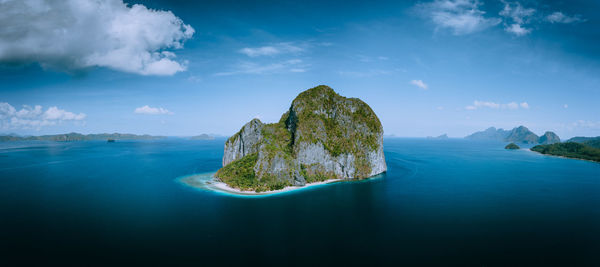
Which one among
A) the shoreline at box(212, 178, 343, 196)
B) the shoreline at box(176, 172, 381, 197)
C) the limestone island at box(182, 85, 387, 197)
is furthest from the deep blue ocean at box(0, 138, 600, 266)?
the limestone island at box(182, 85, 387, 197)

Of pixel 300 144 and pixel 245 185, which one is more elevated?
pixel 300 144

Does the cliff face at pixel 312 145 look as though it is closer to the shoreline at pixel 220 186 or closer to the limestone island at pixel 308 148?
the limestone island at pixel 308 148

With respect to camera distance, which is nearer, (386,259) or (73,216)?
(386,259)

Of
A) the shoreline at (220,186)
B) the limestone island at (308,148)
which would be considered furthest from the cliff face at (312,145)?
the shoreline at (220,186)

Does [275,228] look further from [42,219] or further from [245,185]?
[42,219]

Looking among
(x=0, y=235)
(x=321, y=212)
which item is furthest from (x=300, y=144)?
(x=0, y=235)

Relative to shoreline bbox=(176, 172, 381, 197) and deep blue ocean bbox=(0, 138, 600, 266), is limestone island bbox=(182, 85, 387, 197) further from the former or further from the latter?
deep blue ocean bbox=(0, 138, 600, 266)

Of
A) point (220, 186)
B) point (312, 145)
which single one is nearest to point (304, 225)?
point (220, 186)
